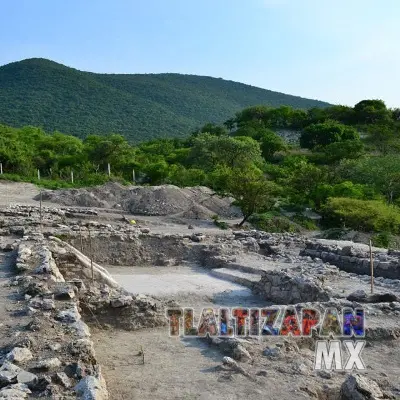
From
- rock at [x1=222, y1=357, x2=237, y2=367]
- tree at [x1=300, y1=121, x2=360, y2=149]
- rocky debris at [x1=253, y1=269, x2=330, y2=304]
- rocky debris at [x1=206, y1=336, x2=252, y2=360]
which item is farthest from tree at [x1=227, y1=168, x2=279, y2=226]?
tree at [x1=300, y1=121, x2=360, y2=149]

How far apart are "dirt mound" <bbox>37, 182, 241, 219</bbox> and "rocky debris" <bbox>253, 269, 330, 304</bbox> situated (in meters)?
13.6

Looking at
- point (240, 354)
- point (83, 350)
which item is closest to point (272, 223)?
point (240, 354)

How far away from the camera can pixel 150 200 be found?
25.8 m

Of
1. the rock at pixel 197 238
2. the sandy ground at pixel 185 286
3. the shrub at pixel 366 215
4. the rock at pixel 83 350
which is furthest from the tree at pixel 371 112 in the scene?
the rock at pixel 83 350

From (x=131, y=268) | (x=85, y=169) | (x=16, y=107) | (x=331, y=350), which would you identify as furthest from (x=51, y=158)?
(x=16, y=107)

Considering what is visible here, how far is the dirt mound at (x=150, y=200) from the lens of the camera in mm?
25547

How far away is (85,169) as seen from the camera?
118ft

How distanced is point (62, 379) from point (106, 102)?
291 ft

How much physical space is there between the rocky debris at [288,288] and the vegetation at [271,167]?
32.5ft

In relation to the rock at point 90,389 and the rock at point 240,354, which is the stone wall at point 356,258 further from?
the rock at point 90,389

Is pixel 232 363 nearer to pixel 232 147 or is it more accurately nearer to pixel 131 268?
pixel 131 268

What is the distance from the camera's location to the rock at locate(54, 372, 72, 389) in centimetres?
477

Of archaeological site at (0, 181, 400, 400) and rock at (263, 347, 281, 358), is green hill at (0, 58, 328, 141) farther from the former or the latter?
rock at (263, 347, 281, 358)

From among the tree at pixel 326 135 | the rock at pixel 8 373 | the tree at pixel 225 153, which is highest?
the tree at pixel 326 135
